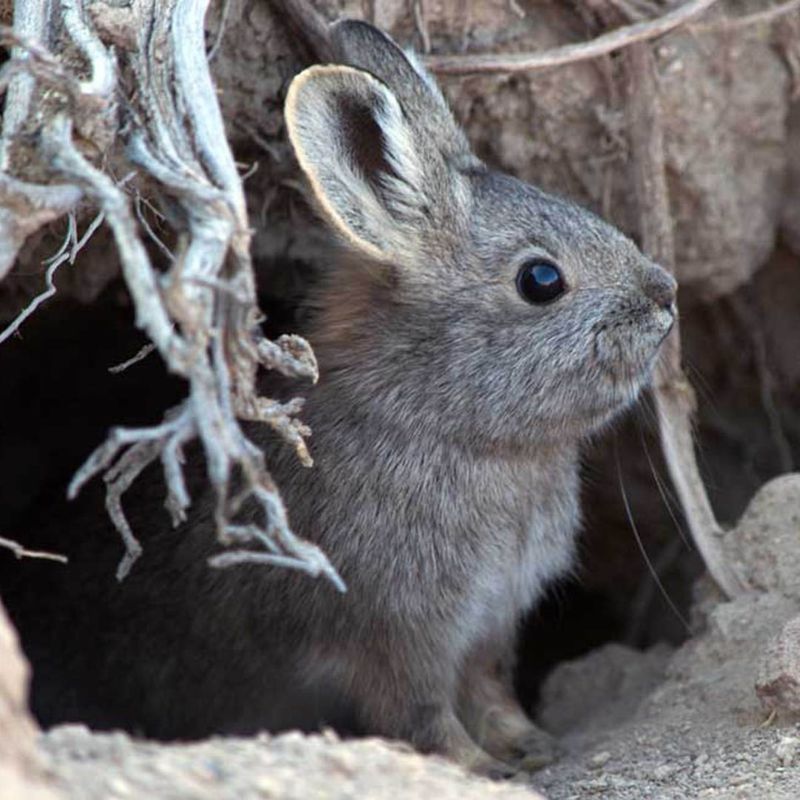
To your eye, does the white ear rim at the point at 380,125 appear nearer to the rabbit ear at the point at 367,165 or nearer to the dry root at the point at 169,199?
the rabbit ear at the point at 367,165

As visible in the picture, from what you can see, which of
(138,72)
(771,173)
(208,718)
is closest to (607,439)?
(771,173)

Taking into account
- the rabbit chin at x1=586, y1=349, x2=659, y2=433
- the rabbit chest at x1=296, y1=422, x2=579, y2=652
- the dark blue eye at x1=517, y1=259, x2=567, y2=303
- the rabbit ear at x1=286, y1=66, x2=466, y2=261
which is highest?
the rabbit ear at x1=286, y1=66, x2=466, y2=261

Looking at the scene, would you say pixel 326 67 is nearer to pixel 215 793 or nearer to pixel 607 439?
pixel 215 793

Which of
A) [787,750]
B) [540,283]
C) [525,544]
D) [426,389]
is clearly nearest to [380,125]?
[540,283]

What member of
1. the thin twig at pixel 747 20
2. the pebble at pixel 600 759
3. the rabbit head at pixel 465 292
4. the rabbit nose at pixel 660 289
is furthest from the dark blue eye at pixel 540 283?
the thin twig at pixel 747 20

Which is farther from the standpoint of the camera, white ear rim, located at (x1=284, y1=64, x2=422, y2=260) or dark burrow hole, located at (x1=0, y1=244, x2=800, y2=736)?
dark burrow hole, located at (x1=0, y1=244, x2=800, y2=736)

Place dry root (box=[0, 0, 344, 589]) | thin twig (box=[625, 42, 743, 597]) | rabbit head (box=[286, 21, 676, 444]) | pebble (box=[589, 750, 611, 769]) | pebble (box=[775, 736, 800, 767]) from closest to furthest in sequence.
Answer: dry root (box=[0, 0, 344, 589]) → pebble (box=[775, 736, 800, 767]) → pebble (box=[589, 750, 611, 769]) → rabbit head (box=[286, 21, 676, 444]) → thin twig (box=[625, 42, 743, 597])

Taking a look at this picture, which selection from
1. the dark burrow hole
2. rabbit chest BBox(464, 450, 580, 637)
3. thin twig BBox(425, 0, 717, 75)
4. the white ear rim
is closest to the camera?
the white ear rim

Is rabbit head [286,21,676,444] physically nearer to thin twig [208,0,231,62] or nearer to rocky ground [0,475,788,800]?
thin twig [208,0,231,62]

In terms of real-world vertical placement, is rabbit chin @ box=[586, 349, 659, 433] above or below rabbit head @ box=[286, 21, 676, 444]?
below

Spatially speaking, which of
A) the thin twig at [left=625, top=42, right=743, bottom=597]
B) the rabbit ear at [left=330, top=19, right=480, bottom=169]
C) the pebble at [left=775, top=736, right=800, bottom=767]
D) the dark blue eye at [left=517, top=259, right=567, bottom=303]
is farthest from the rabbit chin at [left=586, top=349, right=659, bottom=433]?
the pebble at [left=775, top=736, right=800, bottom=767]
